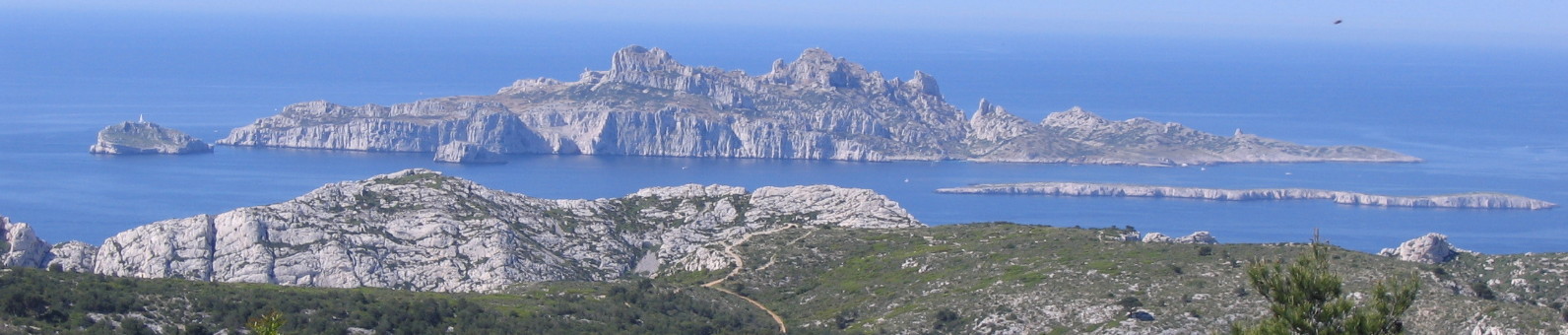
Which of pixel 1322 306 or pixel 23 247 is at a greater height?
pixel 1322 306

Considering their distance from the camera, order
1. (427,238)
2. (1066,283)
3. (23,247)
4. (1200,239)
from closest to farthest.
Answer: (1066,283), (1200,239), (23,247), (427,238)

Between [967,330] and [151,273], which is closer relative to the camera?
[967,330]

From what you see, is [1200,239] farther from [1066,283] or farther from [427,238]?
[427,238]

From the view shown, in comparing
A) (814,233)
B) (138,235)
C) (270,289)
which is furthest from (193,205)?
(270,289)

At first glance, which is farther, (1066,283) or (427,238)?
(427,238)

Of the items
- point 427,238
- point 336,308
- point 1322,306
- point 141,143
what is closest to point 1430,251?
point 427,238

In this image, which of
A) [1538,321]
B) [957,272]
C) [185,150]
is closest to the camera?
[1538,321]

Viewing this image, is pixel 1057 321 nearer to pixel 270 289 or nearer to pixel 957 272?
pixel 957 272
